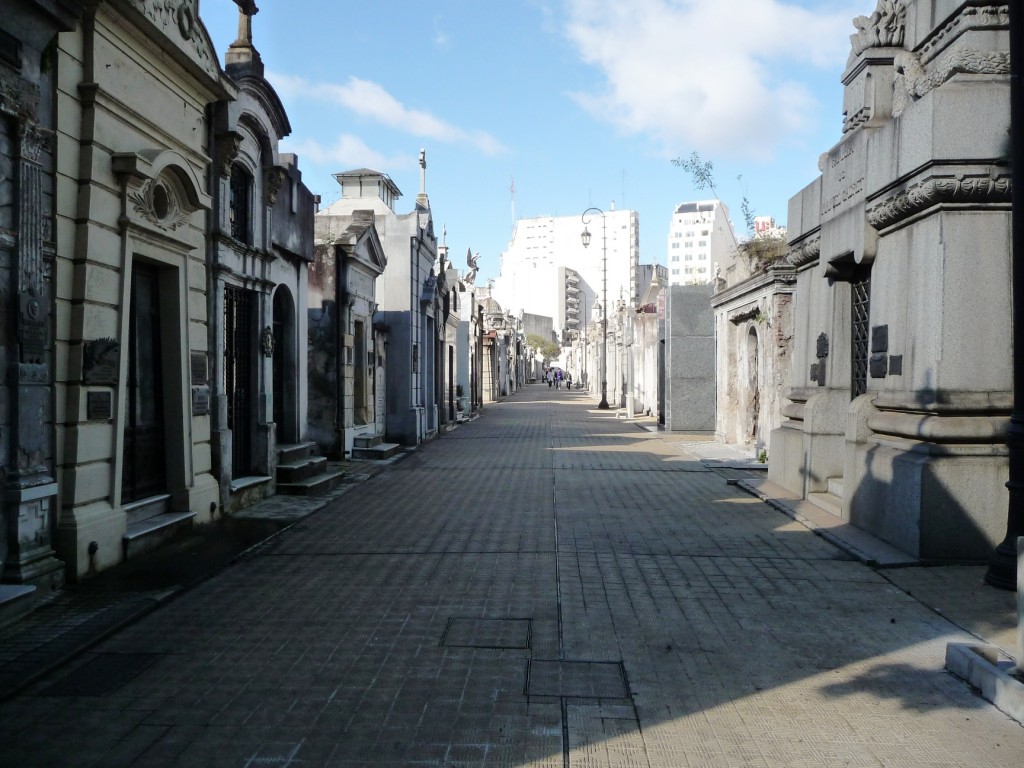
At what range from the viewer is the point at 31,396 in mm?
6062

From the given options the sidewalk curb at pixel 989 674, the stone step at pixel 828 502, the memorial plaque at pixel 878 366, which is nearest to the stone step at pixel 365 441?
the stone step at pixel 828 502

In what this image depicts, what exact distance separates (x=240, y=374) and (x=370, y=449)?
18.6ft

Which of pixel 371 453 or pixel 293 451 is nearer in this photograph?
pixel 293 451

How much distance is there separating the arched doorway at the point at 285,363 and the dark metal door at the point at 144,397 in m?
4.02

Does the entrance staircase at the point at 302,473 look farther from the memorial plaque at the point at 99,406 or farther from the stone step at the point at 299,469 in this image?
the memorial plaque at the point at 99,406

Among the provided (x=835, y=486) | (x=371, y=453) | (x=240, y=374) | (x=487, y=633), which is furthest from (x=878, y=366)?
(x=371, y=453)

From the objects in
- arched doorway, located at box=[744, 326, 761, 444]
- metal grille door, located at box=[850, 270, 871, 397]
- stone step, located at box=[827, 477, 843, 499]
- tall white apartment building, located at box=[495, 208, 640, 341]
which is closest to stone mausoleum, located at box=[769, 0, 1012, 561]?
metal grille door, located at box=[850, 270, 871, 397]

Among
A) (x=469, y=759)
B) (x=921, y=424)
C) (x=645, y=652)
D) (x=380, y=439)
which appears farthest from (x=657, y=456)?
(x=469, y=759)

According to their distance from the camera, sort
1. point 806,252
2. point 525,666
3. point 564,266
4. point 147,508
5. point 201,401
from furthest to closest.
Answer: point 564,266 → point 806,252 → point 201,401 → point 147,508 → point 525,666

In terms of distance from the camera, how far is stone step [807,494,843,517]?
9336 mm

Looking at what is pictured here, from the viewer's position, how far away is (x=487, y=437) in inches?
864

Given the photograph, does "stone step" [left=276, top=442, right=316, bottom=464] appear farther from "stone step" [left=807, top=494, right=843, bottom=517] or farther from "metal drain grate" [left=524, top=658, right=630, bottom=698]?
"metal drain grate" [left=524, top=658, right=630, bottom=698]

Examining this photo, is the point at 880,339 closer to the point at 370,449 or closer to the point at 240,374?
the point at 240,374

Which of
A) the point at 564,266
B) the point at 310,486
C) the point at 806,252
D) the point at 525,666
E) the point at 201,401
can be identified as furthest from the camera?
the point at 564,266
